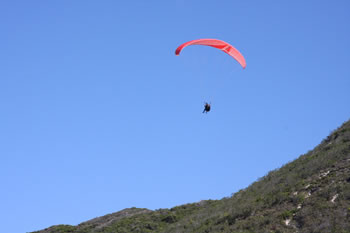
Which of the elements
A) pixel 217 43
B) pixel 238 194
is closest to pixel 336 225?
pixel 238 194

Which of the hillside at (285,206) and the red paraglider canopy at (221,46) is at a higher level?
the red paraglider canopy at (221,46)

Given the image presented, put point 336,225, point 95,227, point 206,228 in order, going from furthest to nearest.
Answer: point 95,227 → point 206,228 → point 336,225

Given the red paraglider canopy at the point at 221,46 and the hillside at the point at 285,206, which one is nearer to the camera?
the hillside at the point at 285,206

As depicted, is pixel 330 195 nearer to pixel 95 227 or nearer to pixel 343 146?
pixel 343 146

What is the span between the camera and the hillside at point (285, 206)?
27703 millimetres

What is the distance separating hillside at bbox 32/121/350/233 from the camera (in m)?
27.7

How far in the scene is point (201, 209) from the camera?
44000 millimetres

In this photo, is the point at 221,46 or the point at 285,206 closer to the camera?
the point at 285,206

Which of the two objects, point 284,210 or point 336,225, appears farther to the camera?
point 284,210

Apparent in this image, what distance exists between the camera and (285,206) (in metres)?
30.4

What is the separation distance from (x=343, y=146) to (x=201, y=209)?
12695mm

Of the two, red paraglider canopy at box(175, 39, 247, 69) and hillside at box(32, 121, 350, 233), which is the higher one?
red paraglider canopy at box(175, 39, 247, 69)

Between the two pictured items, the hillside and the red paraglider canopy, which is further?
the red paraglider canopy

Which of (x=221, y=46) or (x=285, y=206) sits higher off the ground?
(x=221, y=46)
